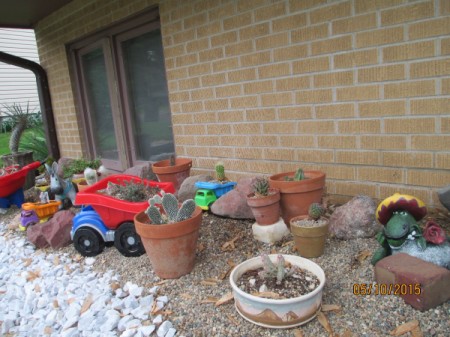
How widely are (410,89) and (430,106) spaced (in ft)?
0.59

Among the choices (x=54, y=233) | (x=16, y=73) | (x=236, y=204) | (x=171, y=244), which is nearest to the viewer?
(x=171, y=244)

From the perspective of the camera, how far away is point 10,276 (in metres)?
3.17

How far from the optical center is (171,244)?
2473 mm

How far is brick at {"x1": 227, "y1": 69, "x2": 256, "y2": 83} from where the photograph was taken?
3746 mm

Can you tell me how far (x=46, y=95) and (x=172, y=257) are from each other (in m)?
5.60

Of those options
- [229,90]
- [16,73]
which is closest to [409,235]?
[229,90]

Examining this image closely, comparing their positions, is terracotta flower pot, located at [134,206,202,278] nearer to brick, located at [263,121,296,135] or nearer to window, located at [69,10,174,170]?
brick, located at [263,121,296,135]

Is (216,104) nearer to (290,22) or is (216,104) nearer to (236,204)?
(290,22)

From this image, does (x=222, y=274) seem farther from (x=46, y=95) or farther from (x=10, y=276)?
(x=46, y=95)

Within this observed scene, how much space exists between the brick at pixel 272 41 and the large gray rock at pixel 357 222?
153 centimetres

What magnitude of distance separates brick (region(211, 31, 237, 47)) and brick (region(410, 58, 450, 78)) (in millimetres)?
1709

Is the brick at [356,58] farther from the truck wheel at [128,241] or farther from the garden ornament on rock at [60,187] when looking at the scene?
the garden ornament on rock at [60,187]

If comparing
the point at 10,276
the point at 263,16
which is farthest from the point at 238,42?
the point at 10,276

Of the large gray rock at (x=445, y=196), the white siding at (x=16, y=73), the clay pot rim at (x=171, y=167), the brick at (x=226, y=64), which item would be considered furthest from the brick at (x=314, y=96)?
the white siding at (x=16, y=73)
